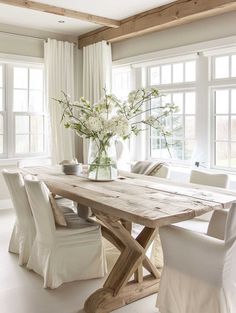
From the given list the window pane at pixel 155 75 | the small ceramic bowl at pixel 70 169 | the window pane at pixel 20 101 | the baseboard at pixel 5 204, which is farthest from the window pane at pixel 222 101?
the baseboard at pixel 5 204

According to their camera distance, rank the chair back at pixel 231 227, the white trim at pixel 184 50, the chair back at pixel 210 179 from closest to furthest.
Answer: the chair back at pixel 231 227 < the chair back at pixel 210 179 < the white trim at pixel 184 50

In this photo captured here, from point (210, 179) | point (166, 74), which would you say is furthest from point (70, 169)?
point (166, 74)

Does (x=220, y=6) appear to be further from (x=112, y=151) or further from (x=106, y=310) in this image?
(x=106, y=310)

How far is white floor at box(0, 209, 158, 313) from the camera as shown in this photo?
2543mm

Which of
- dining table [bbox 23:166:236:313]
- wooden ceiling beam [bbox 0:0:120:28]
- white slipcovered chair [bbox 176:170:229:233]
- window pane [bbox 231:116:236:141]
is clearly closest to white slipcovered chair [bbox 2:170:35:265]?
dining table [bbox 23:166:236:313]

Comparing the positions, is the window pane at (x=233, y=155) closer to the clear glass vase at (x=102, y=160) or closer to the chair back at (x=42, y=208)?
the clear glass vase at (x=102, y=160)

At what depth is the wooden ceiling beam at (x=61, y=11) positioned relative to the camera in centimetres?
425

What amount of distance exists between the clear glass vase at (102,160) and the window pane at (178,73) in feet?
7.02

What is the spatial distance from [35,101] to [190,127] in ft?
8.32

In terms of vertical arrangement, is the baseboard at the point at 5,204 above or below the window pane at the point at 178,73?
below

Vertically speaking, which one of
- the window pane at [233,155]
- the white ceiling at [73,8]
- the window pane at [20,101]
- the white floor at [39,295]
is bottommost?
the white floor at [39,295]

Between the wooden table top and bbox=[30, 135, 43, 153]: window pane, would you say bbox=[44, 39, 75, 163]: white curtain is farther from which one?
the wooden table top

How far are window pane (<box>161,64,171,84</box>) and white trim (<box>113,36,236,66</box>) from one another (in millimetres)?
253

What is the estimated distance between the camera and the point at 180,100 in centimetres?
488
